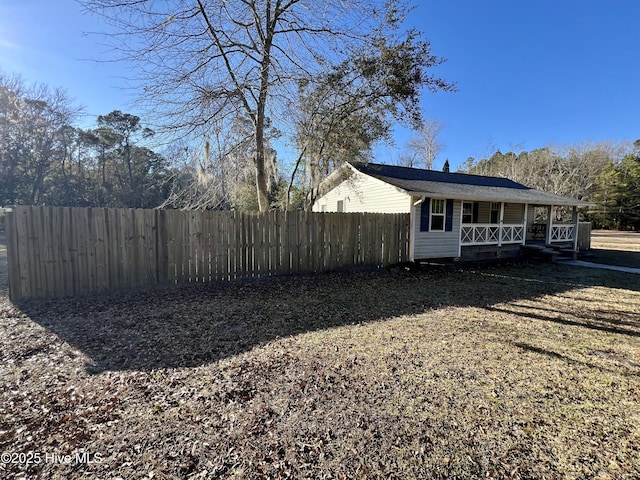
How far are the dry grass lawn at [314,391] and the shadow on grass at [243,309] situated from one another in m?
0.04

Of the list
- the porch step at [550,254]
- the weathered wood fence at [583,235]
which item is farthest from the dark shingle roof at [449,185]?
the porch step at [550,254]

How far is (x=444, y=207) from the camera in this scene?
11156 millimetres

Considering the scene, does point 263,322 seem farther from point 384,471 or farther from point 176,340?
point 384,471

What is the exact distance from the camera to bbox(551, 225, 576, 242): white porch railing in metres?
13.9

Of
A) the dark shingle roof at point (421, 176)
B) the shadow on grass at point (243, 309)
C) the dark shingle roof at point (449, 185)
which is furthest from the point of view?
the dark shingle roof at point (421, 176)

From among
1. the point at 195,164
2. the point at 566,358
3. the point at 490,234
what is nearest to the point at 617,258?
the point at 490,234

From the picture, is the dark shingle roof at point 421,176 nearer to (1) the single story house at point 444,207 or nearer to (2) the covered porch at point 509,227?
(1) the single story house at point 444,207

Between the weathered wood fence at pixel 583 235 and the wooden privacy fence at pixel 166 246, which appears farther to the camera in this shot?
the weathered wood fence at pixel 583 235

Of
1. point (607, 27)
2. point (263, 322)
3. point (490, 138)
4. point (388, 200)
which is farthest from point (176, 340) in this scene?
point (490, 138)

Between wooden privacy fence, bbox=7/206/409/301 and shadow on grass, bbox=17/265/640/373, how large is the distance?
14.9 inches

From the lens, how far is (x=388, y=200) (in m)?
11.6

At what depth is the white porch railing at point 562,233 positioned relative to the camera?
45.7 ft

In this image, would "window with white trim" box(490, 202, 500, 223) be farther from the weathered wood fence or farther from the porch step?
the weathered wood fence

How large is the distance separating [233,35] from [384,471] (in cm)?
1003
